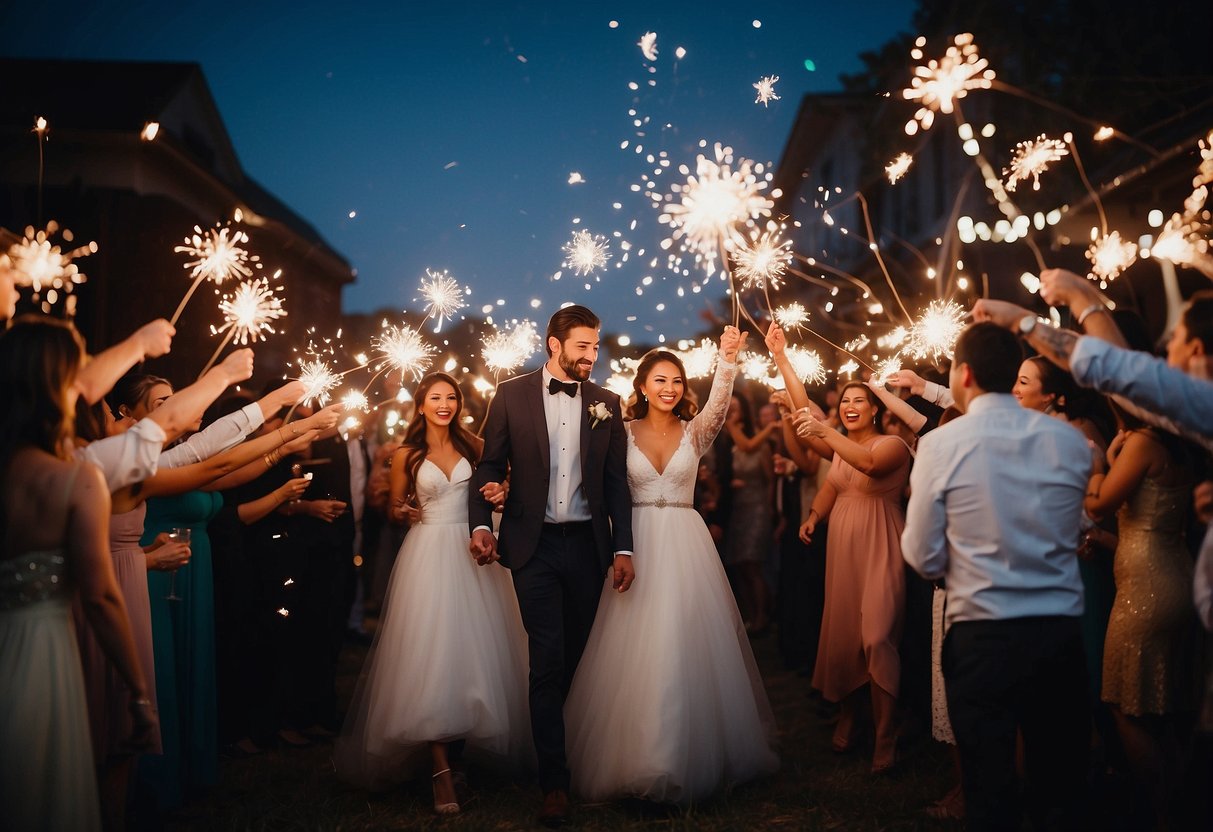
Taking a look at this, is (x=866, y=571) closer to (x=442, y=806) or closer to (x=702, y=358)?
(x=702, y=358)

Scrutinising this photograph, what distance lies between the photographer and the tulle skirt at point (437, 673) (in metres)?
4.66

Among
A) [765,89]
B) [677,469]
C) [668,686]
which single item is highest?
[765,89]

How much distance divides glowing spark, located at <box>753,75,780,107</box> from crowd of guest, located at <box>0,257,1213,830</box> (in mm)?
1476

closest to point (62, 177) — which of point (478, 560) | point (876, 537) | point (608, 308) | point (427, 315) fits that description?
point (427, 315)

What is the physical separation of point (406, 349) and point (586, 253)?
130 centimetres

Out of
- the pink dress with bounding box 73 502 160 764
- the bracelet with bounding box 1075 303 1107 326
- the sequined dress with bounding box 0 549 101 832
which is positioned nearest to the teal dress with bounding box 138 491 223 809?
the pink dress with bounding box 73 502 160 764

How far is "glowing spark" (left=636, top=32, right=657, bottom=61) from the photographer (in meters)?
5.43

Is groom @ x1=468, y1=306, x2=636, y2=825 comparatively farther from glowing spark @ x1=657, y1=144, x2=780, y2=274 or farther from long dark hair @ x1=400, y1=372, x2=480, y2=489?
glowing spark @ x1=657, y1=144, x2=780, y2=274

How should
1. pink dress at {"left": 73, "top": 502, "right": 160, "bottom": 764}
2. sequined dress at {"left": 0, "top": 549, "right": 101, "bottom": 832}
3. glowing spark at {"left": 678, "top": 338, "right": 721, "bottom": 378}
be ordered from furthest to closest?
glowing spark at {"left": 678, "top": 338, "right": 721, "bottom": 378} < pink dress at {"left": 73, "top": 502, "right": 160, "bottom": 764} < sequined dress at {"left": 0, "top": 549, "right": 101, "bottom": 832}

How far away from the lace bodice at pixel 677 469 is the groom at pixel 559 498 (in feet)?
0.38

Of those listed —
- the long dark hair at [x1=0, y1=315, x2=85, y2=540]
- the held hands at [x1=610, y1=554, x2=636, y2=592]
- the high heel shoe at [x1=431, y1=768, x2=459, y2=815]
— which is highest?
the long dark hair at [x1=0, y1=315, x2=85, y2=540]

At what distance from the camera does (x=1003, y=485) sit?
2982 millimetres

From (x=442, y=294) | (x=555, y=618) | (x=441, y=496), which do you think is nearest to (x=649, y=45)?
(x=442, y=294)

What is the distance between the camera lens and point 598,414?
4.88 meters
